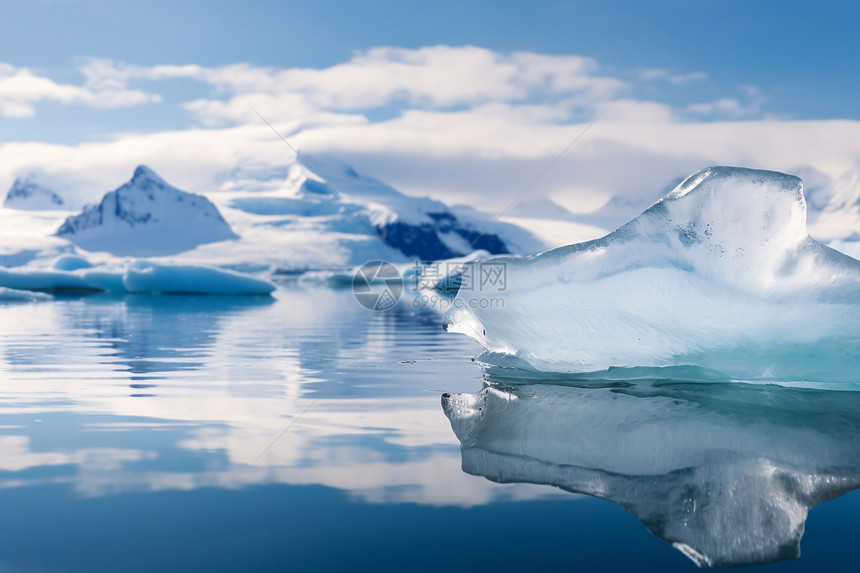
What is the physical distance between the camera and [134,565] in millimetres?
2182

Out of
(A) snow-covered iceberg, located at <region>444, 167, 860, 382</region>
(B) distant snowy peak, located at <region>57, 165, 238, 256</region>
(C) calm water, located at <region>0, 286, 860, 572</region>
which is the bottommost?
(C) calm water, located at <region>0, 286, 860, 572</region>

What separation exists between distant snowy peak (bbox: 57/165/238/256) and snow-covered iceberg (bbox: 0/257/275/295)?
5133cm

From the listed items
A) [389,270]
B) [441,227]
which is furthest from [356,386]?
[441,227]

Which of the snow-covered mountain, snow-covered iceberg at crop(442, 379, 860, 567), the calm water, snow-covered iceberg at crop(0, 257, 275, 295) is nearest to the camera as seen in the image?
the calm water

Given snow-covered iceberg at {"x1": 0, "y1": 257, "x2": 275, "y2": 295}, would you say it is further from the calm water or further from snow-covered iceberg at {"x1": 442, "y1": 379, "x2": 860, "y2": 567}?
snow-covered iceberg at {"x1": 442, "y1": 379, "x2": 860, "y2": 567}

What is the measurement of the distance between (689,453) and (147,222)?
10057cm

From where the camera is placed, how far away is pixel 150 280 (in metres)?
23.8

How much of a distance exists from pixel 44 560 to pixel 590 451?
2049 millimetres

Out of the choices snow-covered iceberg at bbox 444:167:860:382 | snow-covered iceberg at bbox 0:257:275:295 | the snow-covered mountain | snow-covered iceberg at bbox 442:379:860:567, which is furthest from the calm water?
the snow-covered mountain

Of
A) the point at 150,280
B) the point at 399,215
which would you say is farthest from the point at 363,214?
the point at 150,280

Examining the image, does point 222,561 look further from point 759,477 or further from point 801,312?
point 801,312

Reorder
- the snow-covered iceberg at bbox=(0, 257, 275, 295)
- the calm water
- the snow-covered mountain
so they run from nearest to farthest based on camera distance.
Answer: the calm water, the snow-covered iceberg at bbox=(0, 257, 275, 295), the snow-covered mountain

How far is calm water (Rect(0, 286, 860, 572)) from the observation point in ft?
7.52

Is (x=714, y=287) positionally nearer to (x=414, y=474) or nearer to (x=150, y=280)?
(x=414, y=474)
